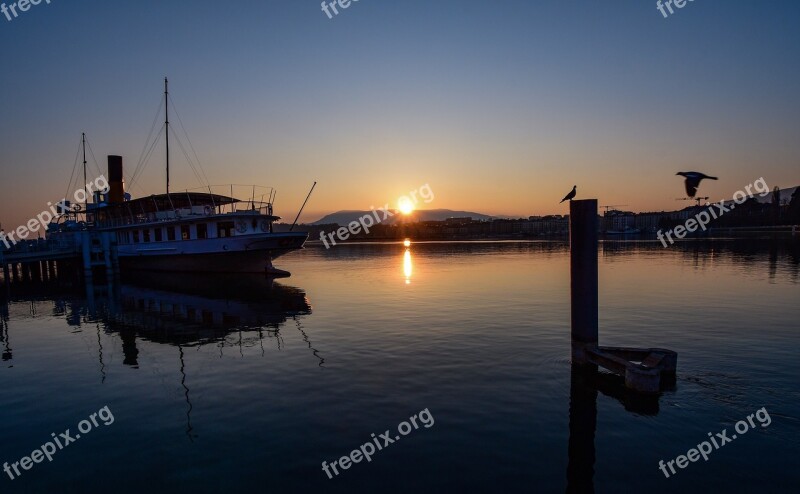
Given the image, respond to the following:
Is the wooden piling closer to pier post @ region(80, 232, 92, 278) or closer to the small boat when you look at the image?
the small boat

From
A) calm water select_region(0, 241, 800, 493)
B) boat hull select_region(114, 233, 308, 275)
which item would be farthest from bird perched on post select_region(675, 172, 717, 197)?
boat hull select_region(114, 233, 308, 275)

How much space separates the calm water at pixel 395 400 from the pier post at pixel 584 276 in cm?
→ 111

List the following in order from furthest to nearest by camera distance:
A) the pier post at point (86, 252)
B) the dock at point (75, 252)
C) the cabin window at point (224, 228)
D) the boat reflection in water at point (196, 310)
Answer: the pier post at point (86, 252) → the dock at point (75, 252) → the cabin window at point (224, 228) → the boat reflection in water at point (196, 310)

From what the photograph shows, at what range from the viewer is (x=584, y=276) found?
1302 cm

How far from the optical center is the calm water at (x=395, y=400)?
8.13 m

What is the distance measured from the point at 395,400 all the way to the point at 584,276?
21.2ft

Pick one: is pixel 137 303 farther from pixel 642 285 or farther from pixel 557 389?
pixel 642 285

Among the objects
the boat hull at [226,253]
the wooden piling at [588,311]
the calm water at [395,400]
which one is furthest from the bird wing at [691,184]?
the boat hull at [226,253]

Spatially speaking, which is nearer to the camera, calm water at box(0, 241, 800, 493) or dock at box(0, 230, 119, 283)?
calm water at box(0, 241, 800, 493)

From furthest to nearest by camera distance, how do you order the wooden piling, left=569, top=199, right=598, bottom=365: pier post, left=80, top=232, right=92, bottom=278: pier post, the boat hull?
left=80, top=232, right=92, bottom=278: pier post
the boat hull
left=569, top=199, right=598, bottom=365: pier post
the wooden piling

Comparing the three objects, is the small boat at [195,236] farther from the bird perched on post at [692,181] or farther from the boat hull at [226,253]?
the bird perched on post at [692,181]

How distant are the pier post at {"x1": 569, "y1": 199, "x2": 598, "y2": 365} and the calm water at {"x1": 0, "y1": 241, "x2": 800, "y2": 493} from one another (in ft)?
3.63

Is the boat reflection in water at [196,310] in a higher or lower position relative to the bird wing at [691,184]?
lower

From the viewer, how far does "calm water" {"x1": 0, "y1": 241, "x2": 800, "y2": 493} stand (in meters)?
8.13
